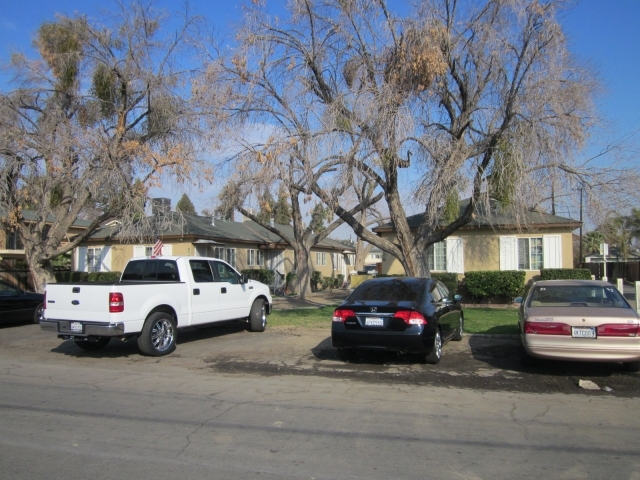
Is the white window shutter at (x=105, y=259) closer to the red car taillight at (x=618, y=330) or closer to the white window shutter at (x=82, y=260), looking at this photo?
the white window shutter at (x=82, y=260)

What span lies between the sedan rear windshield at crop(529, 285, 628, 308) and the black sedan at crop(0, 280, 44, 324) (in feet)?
42.5

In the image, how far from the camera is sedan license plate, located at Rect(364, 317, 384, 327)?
361 inches

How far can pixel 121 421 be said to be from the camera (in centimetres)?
623

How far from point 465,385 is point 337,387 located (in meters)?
1.92

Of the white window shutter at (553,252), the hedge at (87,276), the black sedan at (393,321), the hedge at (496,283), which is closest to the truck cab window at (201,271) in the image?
the black sedan at (393,321)

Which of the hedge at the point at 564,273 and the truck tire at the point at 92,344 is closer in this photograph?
the truck tire at the point at 92,344

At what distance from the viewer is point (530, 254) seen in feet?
70.3

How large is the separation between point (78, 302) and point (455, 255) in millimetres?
15811

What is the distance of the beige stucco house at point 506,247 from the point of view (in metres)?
20.9

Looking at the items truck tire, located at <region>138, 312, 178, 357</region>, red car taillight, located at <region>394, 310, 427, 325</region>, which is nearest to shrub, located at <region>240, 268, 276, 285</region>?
truck tire, located at <region>138, 312, 178, 357</region>

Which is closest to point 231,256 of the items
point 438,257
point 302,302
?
point 302,302

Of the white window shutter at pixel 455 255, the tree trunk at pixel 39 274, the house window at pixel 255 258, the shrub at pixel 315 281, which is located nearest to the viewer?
the tree trunk at pixel 39 274

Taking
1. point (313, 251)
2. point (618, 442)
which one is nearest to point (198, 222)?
point (313, 251)

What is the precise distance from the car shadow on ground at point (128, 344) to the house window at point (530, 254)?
12133 mm
